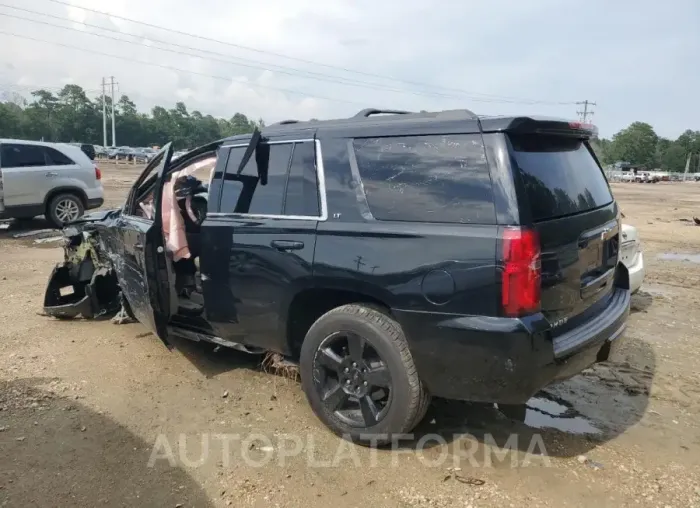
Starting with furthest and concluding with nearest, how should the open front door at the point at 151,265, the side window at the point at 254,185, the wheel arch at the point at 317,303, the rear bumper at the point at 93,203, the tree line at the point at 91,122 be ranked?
the tree line at the point at 91,122
the rear bumper at the point at 93,203
the open front door at the point at 151,265
the side window at the point at 254,185
the wheel arch at the point at 317,303

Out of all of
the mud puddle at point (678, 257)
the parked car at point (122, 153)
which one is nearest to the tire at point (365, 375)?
the mud puddle at point (678, 257)

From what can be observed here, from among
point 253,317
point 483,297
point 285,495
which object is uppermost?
point 483,297

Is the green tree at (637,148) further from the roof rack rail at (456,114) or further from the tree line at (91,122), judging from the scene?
the roof rack rail at (456,114)

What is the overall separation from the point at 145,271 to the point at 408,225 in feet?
7.30

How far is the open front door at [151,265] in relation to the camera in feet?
13.7

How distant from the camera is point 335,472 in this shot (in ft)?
10.2

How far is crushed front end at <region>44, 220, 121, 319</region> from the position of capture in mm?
5680

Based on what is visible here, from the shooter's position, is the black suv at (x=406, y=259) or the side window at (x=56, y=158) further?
the side window at (x=56, y=158)

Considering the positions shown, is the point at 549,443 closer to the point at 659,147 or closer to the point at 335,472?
the point at 335,472

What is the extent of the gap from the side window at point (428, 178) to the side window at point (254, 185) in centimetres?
66

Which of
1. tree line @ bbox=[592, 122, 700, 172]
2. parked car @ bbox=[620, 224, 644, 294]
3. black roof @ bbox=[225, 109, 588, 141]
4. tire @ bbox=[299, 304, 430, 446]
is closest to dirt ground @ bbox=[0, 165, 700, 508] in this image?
tire @ bbox=[299, 304, 430, 446]

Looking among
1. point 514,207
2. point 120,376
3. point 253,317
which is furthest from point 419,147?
point 120,376

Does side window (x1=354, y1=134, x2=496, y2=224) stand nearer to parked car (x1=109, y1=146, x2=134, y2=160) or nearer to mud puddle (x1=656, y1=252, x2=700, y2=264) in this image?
mud puddle (x1=656, y1=252, x2=700, y2=264)

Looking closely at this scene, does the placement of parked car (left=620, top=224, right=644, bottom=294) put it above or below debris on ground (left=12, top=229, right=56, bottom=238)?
above
